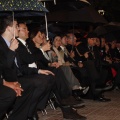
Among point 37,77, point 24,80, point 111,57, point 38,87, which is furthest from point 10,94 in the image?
point 111,57

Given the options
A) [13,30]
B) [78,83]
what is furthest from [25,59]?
[78,83]

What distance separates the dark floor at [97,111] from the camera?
23.2ft

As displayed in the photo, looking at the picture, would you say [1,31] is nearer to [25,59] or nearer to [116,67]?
[25,59]

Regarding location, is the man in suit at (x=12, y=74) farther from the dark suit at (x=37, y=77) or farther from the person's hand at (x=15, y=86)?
the dark suit at (x=37, y=77)

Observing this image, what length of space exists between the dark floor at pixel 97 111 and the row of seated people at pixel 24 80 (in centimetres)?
37

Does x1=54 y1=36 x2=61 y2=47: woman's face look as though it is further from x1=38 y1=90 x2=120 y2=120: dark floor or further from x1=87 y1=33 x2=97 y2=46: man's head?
x1=38 y1=90 x2=120 y2=120: dark floor

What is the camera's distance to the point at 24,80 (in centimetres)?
602

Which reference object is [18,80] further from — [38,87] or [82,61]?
[82,61]

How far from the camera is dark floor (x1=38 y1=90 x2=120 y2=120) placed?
706 cm

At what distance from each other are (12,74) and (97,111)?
2.72 meters

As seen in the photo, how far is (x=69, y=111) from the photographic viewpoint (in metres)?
6.89

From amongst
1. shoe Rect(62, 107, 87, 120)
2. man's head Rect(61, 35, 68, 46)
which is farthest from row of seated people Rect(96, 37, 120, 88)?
shoe Rect(62, 107, 87, 120)

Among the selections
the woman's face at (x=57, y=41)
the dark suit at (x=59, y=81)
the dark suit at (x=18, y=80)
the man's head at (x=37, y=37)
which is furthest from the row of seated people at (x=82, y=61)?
the dark suit at (x=18, y=80)

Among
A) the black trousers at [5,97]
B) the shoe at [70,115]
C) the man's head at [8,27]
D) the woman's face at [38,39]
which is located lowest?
the shoe at [70,115]
